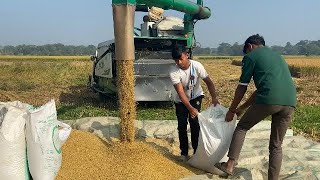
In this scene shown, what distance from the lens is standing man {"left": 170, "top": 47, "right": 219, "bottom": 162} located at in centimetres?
486

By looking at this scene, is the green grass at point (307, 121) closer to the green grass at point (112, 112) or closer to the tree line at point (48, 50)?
the green grass at point (112, 112)

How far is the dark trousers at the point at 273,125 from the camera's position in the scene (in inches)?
163

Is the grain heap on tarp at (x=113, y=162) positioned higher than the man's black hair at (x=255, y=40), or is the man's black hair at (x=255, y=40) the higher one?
the man's black hair at (x=255, y=40)

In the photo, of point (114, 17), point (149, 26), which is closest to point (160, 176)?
point (114, 17)

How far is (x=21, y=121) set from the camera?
365 centimetres

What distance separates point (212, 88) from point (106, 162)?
1.55m

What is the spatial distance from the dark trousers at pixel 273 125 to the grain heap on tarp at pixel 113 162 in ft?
2.58

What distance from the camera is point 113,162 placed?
476cm

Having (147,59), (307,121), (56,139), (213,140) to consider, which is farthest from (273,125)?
(147,59)

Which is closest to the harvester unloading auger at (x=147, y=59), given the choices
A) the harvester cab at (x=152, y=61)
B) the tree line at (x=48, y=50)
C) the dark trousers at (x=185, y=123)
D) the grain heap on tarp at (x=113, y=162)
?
the harvester cab at (x=152, y=61)

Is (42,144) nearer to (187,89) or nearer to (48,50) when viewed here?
(187,89)

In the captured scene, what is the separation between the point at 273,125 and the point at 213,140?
697 mm

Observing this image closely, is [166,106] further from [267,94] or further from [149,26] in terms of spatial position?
[267,94]

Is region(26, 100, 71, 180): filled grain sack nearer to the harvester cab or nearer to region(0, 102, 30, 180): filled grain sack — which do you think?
region(0, 102, 30, 180): filled grain sack
